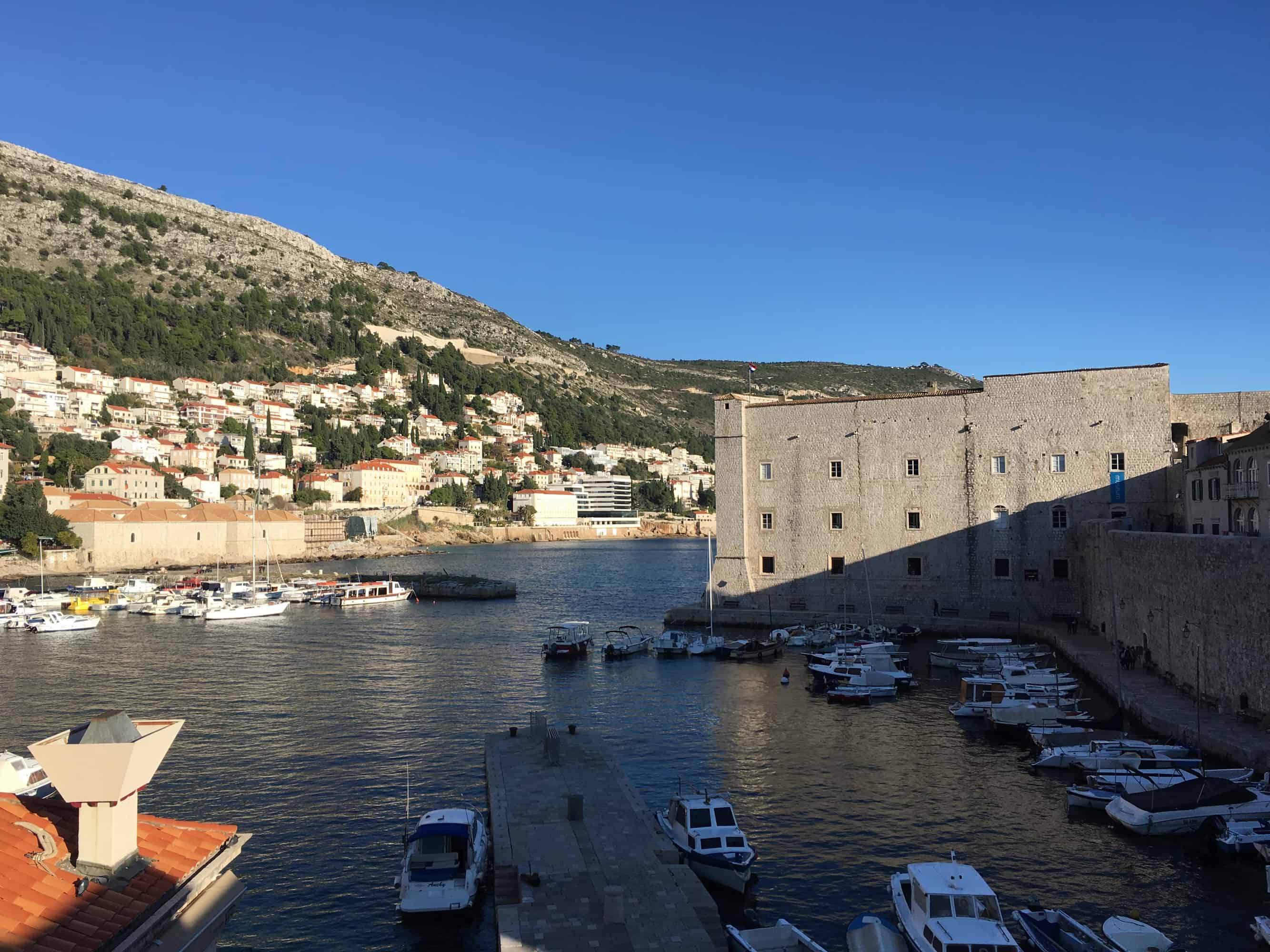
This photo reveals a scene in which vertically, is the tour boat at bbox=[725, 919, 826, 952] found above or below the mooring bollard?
below

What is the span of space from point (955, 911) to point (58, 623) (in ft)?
159

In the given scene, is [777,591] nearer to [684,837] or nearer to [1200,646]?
[1200,646]

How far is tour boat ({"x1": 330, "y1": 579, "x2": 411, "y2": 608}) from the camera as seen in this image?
5962 centimetres

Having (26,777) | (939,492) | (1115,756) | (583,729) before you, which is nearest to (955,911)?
(1115,756)

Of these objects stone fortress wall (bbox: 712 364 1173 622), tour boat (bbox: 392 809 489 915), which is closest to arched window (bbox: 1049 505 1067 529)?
stone fortress wall (bbox: 712 364 1173 622)

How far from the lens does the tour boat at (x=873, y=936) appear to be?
37.8 ft

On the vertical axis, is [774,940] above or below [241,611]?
below

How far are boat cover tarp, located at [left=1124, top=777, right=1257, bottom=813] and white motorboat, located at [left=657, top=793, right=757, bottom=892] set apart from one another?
6.89m

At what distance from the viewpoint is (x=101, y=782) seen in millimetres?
6637

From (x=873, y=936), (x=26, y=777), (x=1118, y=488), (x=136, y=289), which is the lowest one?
(x=873, y=936)

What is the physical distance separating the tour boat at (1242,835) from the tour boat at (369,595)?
51210 millimetres

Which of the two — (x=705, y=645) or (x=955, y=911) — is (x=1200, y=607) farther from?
(x=705, y=645)

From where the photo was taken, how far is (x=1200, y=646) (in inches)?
824

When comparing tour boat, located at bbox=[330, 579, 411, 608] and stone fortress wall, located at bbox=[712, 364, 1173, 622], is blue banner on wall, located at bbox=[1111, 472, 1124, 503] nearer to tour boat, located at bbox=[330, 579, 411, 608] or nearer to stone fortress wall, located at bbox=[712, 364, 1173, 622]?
stone fortress wall, located at bbox=[712, 364, 1173, 622]
